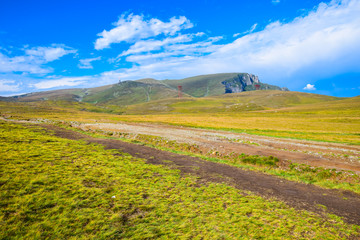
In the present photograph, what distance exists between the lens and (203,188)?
13.3 meters

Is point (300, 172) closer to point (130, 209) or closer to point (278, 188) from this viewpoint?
point (278, 188)

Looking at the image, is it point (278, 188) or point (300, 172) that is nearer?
point (278, 188)

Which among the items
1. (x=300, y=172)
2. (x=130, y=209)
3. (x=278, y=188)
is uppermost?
(x=130, y=209)

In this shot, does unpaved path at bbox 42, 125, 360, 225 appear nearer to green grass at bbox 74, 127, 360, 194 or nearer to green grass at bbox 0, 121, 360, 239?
green grass at bbox 0, 121, 360, 239

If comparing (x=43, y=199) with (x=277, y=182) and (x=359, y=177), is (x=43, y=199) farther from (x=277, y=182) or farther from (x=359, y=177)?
(x=359, y=177)

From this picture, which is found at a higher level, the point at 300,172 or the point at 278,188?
the point at 278,188

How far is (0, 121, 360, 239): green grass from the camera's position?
8008 mm

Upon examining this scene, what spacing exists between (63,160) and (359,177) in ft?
94.1

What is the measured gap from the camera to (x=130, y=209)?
32.0 feet

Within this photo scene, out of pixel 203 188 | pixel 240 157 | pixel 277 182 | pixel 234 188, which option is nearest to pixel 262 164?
pixel 240 157

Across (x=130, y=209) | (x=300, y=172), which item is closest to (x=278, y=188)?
(x=300, y=172)

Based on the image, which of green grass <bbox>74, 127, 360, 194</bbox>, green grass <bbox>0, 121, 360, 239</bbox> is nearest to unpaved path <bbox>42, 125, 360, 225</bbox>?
green grass <bbox>0, 121, 360, 239</bbox>

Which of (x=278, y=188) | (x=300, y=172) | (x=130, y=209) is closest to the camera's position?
(x=130, y=209)

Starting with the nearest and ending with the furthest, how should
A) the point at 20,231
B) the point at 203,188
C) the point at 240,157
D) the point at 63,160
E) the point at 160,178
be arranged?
the point at 20,231
the point at 203,188
the point at 160,178
the point at 63,160
the point at 240,157
